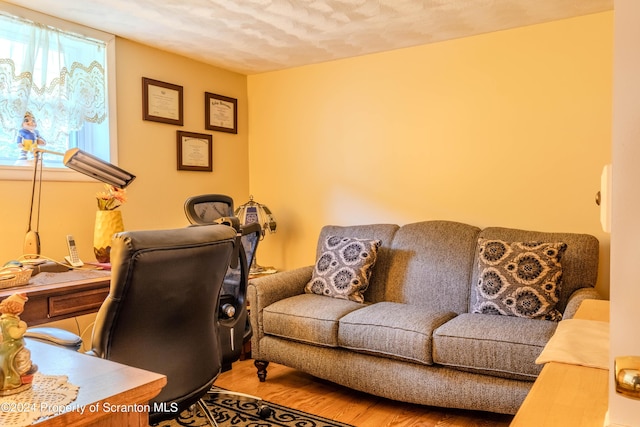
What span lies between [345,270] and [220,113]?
5.81 feet

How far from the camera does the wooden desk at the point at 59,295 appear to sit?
2.08 m

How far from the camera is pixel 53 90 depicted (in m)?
2.89

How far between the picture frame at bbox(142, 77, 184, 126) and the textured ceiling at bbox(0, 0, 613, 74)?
27 centimetres

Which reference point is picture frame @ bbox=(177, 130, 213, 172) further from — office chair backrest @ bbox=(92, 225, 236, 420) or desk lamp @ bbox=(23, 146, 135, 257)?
office chair backrest @ bbox=(92, 225, 236, 420)

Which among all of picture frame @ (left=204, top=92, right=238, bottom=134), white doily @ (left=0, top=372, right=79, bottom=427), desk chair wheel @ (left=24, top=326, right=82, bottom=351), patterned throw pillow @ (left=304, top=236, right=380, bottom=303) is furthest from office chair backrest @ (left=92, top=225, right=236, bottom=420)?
picture frame @ (left=204, top=92, right=238, bottom=134)

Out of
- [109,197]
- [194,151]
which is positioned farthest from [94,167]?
[194,151]

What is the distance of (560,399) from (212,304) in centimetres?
124

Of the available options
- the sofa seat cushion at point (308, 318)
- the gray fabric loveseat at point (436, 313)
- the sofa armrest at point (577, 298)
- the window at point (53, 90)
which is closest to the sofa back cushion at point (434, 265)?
the gray fabric loveseat at point (436, 313)

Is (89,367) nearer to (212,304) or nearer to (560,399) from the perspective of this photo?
(212,304)

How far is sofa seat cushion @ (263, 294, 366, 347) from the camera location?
278cm

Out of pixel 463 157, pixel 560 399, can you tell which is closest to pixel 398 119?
pixel 463 157

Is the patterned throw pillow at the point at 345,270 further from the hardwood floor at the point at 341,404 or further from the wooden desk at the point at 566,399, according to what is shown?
the wooden desk at the point at 566,399

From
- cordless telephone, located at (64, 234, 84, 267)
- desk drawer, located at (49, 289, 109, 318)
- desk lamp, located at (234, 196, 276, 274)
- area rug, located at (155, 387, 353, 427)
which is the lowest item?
area rug, located at (155, 387, 353, 427)

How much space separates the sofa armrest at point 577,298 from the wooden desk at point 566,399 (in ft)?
4.48
